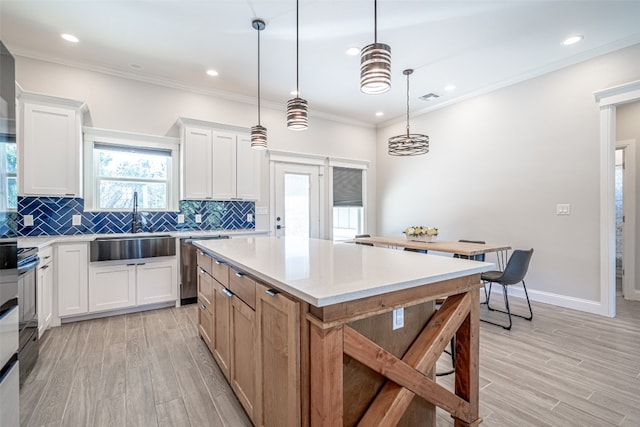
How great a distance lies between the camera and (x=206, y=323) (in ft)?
8.47

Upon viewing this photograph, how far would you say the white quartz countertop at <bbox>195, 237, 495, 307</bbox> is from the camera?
111 cm

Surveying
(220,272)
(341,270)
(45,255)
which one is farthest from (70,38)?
(341,270)

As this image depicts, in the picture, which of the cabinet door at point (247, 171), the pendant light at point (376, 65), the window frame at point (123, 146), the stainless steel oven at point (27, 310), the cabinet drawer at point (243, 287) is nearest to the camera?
the cabinet drawer at point (243, 287)

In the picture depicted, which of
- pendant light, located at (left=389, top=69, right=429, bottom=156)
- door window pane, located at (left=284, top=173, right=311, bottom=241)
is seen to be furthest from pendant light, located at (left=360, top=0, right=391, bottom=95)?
door window pane, located at (left=284, top=173, right=311, bottom=241)

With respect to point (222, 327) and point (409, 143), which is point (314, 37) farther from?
point (222, 327)

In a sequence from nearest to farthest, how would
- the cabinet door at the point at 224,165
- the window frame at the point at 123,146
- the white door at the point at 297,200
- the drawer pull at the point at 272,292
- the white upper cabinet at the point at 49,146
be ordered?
the drawer pull at the point at 272,292 → the white upper cabinet at the point at 49,146 → the window frame at the point at 123,146 → the cabinet door at the point at 224,165 → the white door at the point at 297,200

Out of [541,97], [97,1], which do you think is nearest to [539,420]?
[541,97]

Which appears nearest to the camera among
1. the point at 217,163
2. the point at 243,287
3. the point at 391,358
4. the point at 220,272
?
the point at 391,358

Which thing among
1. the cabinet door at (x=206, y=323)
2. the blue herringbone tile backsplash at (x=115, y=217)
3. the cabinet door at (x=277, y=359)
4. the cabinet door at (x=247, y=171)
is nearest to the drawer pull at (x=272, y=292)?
the cabinet door at (x=277, y=359)

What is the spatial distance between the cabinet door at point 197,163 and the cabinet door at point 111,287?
116 cm

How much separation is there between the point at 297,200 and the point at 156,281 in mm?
2572

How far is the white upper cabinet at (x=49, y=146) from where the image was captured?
3.13 m

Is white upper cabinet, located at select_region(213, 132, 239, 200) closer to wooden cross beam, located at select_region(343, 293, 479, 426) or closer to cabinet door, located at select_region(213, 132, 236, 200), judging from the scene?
cabinet door, located at select_region(213, 132, 236, 200)

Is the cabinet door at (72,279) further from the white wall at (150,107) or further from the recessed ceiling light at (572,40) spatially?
the recessed ceiling light at (572,40)
